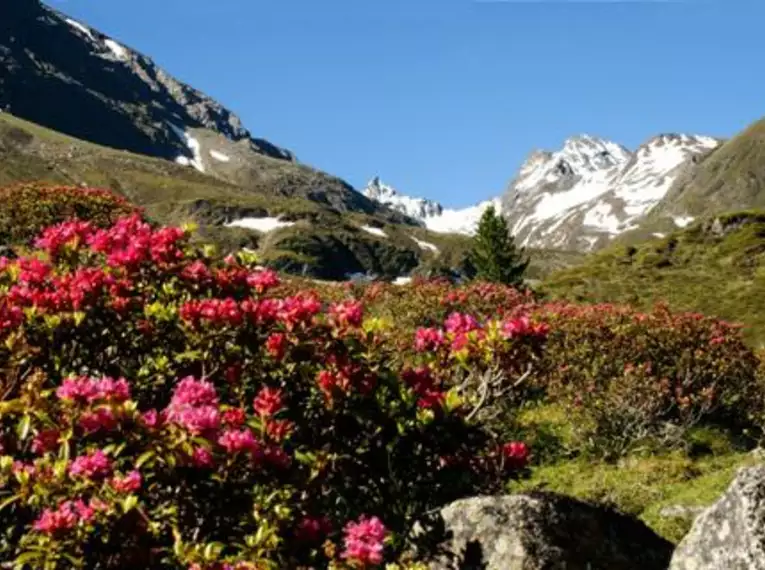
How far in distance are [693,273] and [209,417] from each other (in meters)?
45.7

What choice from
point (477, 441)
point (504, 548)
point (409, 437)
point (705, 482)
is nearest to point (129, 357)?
point (409, 437)

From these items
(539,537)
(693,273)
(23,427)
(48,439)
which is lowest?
(539,537)

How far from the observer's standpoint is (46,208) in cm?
2792

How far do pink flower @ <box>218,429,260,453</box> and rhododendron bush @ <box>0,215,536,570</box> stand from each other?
0.04 ft

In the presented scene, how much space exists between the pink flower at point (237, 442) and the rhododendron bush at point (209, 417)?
0.01 meters

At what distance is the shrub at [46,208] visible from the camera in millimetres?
A: 27281

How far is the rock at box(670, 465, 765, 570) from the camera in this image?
7430mm

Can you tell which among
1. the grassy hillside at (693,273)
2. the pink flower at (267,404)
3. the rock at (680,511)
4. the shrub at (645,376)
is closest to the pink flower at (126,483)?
the pink flower at (267,404)

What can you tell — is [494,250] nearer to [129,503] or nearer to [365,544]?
[365,544]

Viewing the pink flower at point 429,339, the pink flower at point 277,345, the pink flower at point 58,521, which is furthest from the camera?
the pink flower at point 429,339

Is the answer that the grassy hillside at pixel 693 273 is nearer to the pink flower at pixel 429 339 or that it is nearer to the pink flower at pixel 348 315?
the pink flower at pixel 429 339

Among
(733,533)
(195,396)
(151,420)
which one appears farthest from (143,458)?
(733,533)

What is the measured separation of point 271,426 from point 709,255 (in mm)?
47657

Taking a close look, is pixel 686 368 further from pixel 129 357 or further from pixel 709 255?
pixel 709 255
